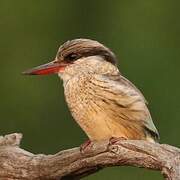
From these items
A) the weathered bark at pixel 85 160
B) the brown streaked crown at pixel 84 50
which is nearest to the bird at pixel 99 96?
the brown streaked crown at pixel 84 50

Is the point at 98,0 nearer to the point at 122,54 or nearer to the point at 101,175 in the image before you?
the point at 122,54

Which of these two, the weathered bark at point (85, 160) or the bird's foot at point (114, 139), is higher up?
the bird's foot at point (114, 139)

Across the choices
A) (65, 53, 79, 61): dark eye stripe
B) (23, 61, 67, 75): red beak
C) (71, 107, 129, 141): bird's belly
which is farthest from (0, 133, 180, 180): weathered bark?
(65, 53, 79, 61): dark eye stripe

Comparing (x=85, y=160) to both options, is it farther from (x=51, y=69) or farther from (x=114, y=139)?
(x=51, y=69)

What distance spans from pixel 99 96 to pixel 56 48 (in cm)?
723

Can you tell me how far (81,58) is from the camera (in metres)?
11.1

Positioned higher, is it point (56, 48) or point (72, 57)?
point (72, 57)

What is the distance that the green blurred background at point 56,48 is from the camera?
16.5 meters

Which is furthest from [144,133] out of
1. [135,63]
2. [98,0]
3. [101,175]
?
[98,0]

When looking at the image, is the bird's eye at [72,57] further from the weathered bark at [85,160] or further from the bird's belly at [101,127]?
the weathered bark at [85,160]

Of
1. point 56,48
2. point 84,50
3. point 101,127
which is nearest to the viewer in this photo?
point 101,127

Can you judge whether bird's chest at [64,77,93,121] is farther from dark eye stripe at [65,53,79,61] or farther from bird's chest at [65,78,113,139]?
dark eye stripe at [65,53,79,61]

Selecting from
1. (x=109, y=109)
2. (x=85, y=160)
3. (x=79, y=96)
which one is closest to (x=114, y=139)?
(x=85, y=160)

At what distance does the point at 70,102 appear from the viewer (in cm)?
1098
